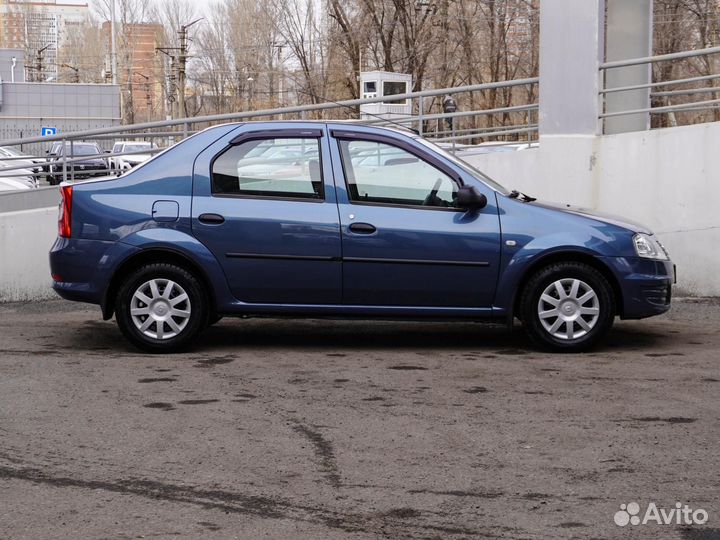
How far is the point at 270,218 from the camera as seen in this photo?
834 cm

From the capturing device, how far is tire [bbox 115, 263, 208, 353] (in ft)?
27.5

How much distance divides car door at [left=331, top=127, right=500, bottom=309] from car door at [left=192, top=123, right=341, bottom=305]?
0.43 ft

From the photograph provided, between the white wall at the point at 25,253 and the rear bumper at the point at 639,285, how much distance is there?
6.11 m

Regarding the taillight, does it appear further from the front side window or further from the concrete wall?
the concrete wall

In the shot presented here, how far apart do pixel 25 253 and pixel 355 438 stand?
6944mm

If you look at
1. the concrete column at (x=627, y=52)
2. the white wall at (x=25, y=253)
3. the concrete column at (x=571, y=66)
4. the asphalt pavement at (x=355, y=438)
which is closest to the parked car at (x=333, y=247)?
the asphalt pavement at (x=355, y=438)

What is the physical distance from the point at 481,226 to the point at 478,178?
40cm

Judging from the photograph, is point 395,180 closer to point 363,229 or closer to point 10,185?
point 363,229

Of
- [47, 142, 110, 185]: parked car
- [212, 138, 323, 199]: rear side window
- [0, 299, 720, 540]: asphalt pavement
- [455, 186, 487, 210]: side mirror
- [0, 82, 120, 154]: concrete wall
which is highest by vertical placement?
[0, 82, 120, 154]: concrete wall

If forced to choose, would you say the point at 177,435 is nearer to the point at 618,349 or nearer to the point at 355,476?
the point at 355,476

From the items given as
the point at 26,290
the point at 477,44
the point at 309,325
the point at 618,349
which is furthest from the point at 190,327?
the point at 477,44

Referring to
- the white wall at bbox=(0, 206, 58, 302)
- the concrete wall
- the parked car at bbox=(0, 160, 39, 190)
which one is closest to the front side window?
the white wall at bbox=(0, 206, 58, 302)

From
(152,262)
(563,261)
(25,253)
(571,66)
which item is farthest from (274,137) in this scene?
(571,66)

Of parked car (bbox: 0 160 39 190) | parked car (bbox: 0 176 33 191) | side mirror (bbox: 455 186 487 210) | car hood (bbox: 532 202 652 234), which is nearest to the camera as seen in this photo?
side mirror (bbox: 455 186 487 210)
